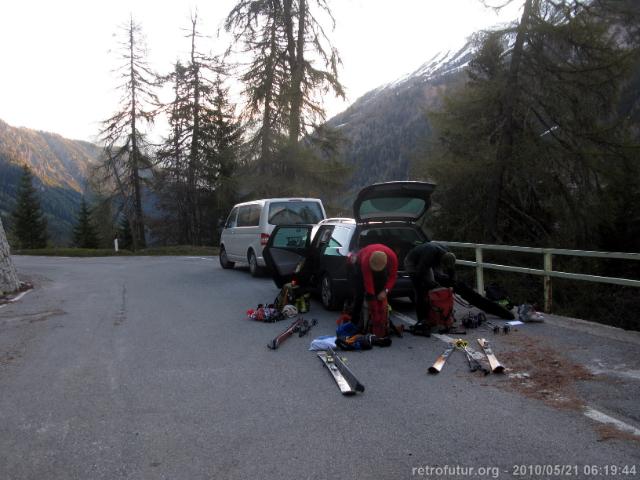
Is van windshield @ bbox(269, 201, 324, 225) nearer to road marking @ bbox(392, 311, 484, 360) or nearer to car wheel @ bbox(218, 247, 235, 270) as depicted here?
car wheel @ bbox(218, 247, 235, 270)

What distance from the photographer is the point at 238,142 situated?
25922 mm

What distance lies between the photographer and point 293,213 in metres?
13.5

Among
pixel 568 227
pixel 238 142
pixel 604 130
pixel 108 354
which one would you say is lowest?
pixel 108 354

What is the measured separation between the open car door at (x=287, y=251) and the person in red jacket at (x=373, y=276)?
2615 mm

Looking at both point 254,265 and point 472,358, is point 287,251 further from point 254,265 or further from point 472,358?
point 472,358

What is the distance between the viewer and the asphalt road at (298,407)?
334cm

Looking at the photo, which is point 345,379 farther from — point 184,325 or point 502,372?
point 184,325

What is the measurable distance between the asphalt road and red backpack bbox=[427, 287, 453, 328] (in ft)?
1.61

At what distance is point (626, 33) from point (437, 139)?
6044mm

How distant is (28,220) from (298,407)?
63.1m

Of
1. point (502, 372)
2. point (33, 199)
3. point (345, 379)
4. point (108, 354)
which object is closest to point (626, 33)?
point (502, 372)

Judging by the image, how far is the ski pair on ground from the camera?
526 cm

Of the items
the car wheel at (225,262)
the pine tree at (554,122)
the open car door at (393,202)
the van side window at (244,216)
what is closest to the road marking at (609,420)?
the open car door at (393,202)

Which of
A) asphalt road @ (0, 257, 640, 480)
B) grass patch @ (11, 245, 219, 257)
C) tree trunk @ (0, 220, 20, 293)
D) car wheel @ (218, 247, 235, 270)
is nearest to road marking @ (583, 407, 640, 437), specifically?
asphalt road @ (0, 257, 640, 480)
